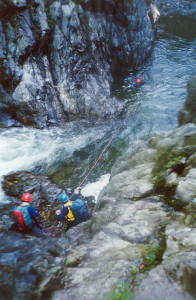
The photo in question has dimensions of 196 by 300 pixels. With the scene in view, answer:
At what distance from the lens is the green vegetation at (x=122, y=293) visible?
4.15m

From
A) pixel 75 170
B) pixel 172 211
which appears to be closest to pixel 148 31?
pixel 75 170

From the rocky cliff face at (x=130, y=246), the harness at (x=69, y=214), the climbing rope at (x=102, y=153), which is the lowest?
the climbing rope at (x=102, y=153)

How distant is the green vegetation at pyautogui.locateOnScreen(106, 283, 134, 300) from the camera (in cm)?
415

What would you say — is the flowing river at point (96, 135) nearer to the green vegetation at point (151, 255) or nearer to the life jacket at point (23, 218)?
the life jacket at point (23, 218)

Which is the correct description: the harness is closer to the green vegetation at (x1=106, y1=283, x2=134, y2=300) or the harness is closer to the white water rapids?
the white water rapids

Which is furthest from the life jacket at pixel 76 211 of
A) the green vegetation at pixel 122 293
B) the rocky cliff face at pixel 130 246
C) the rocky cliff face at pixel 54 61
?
the rocky cliff face at pixel 54 61

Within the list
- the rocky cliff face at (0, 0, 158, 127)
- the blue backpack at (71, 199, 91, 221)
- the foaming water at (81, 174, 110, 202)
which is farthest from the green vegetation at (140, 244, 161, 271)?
the rocky cliff face at (0, 0, 158, 127)

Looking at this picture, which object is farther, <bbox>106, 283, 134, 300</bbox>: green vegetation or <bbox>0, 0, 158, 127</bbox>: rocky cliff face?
<bbox>0, 0, 158, 127</bbox>: rocky cliff face

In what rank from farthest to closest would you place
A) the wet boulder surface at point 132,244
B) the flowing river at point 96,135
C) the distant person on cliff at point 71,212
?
the flowing river at point 96,135 < the distant person on cliff at point 71,212 < the wet boulder surface at point 132,244

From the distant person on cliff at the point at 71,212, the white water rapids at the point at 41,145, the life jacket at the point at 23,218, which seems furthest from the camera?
the white water rapids at the point at 41,145

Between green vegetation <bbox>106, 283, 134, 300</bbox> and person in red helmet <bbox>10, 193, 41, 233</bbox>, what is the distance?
440 cm

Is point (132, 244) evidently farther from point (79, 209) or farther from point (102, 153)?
point (102, 153)

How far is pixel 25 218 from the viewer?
7.98 metres

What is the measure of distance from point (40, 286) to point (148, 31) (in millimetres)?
23054
